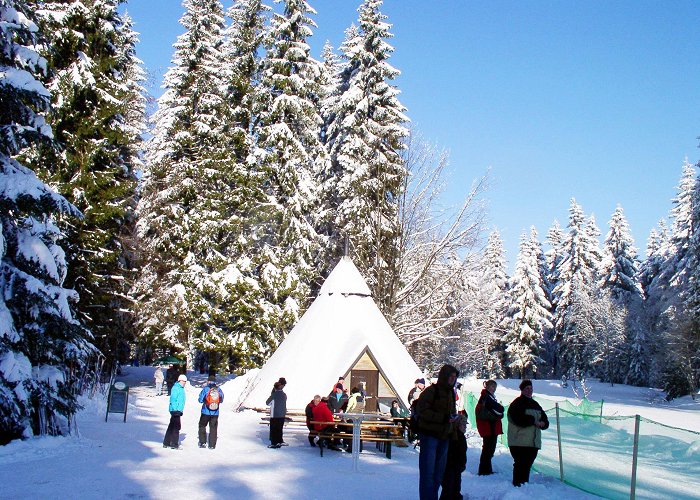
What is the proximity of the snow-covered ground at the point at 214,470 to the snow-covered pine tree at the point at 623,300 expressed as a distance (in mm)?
37159

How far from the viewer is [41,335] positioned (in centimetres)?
1109

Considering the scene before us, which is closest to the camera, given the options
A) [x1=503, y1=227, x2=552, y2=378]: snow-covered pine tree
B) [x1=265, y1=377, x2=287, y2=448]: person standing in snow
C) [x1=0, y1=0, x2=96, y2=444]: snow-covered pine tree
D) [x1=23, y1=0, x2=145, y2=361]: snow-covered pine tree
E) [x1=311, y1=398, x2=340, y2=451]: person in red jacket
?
[x1=0, y1=0, x2=96, y2=444]: snow-covered pine tree

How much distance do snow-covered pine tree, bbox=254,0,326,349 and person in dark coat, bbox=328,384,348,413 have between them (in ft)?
39.5

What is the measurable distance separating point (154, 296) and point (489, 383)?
20577 millimetres

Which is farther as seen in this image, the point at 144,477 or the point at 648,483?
the point at 144,477

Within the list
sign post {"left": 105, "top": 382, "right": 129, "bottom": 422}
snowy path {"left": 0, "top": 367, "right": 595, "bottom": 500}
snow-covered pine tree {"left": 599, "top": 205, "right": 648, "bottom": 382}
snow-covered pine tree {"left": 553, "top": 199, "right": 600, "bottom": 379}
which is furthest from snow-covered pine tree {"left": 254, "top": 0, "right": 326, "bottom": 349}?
snow-covered pine tree {"left": 553, "top": 199, "right": 600, "bottom": 379}

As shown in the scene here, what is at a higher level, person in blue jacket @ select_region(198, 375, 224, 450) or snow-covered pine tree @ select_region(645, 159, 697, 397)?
snow-covered pine tree @ select_region(645, 159, 697, 397)

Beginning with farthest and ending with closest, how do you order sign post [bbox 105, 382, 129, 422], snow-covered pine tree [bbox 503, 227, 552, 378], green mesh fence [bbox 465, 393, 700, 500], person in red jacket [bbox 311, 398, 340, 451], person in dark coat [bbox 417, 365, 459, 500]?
1. snow-covered pine tree [bbox 503, 227, 552, 378]
2. sign post [bbox 105, 382, 129, 422]
3. person in red jacket [bbox 311, 398, 340, 451]
4. green mesh fence [bbox 465, 393, 700, 500]
5. person in dark coat [bbox 417, 365, 459, 500]

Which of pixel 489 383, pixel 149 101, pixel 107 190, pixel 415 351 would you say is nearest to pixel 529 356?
pixel 415 351

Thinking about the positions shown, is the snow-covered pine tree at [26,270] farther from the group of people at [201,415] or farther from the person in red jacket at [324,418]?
the person in red jacket at [324,418]

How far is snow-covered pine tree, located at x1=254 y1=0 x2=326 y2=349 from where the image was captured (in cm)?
2730

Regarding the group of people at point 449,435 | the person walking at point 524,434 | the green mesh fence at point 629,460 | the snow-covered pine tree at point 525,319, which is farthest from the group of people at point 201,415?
the snow-covered pine tree at point 525,319

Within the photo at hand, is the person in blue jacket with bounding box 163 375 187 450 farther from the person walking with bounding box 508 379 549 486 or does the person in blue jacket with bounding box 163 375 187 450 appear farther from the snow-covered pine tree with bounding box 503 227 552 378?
the snow-covered pine tree with bounding box 503 227 552 378

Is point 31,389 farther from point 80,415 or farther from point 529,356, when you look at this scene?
point 529,356
